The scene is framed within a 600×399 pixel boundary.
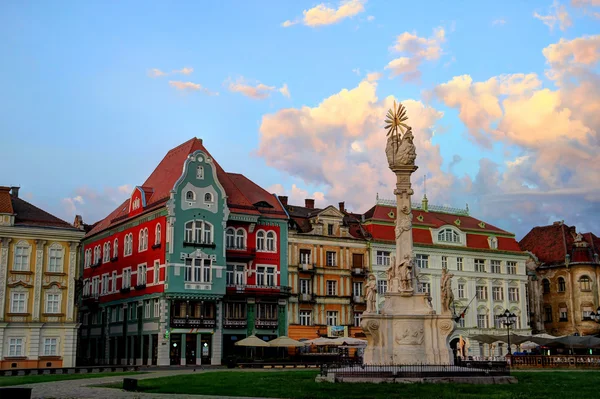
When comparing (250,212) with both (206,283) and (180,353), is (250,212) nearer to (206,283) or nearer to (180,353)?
(206,283)

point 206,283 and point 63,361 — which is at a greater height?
point 206,283

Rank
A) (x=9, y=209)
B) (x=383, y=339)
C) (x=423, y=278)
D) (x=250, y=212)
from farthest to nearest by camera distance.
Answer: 1. (x=423, y=278)
2. (x=250, y=212)
3. (x=9, y=209)
4. (x=383, y=339)

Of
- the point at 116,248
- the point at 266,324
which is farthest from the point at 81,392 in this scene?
the point at 116,248

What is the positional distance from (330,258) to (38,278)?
1078 inches

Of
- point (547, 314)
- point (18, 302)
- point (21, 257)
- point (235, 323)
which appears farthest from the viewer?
point (547, 314)

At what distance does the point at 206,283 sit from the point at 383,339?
2999cm

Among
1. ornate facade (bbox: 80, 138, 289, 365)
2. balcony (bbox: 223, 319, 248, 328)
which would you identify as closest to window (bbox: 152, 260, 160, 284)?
ornate facade (bbox: 80, 138, 289, 365)

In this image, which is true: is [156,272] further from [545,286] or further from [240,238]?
[545,286]

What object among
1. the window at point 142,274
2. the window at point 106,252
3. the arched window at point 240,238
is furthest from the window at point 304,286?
the window at point 106,252

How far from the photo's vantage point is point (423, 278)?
3108 inches

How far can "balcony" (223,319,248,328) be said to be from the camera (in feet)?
216

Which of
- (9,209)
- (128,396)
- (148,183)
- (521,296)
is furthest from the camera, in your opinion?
(521,296)

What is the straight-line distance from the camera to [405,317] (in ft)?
120

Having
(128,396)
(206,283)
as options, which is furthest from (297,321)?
(128,396)
